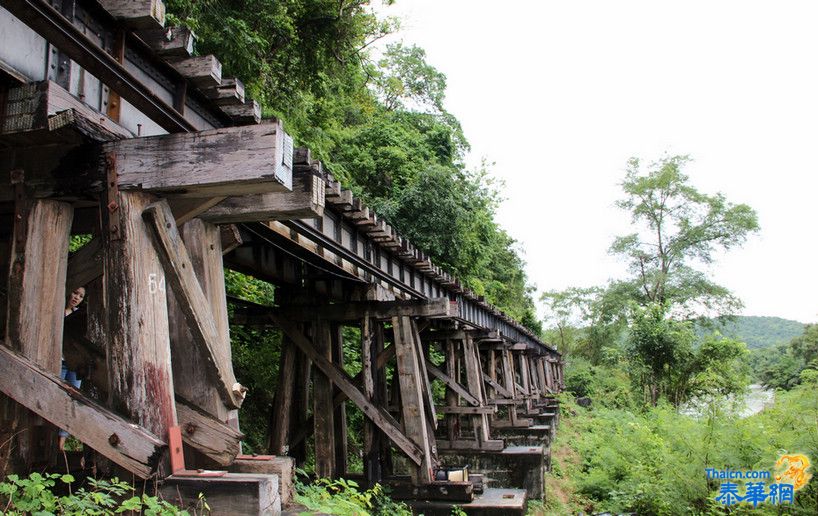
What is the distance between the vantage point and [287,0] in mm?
10156

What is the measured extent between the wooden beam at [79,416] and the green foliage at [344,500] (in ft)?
2.60

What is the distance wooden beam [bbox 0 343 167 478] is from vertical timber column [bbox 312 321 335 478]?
4.48 meters

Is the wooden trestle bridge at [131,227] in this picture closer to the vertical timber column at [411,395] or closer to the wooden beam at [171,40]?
the wooden beam at [171,40]

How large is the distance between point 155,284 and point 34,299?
22.9 inches

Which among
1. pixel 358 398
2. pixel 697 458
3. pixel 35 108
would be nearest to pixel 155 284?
pixel 35 108

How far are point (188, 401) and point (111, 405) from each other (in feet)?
1.45

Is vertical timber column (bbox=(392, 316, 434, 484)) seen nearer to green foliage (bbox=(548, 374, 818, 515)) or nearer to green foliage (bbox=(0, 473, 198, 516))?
green foliage (bbox=(548, 374, 818, 515))

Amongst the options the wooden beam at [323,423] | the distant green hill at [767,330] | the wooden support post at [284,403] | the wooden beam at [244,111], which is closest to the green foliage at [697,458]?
the wooden beam at [323,423]

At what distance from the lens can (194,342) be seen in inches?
124

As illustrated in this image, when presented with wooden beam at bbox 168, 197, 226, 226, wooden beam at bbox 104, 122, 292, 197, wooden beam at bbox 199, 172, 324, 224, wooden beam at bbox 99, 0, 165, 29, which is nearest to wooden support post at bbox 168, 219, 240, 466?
wooden beam at bbox 199, 172, 324, 224

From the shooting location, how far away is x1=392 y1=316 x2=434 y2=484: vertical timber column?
7102mm

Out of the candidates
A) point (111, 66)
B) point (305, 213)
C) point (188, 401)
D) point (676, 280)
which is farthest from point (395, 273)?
point (676, 280)
